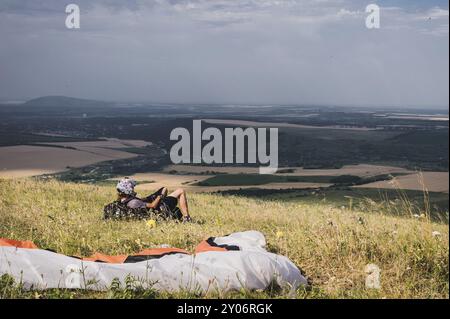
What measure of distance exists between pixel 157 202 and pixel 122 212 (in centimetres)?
74

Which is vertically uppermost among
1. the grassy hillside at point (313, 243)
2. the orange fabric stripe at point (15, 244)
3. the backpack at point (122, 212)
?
the orange fabric stripe at point (15, 244)

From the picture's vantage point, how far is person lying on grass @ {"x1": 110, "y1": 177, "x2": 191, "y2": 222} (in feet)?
29.9

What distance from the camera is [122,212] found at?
8852 millimetres

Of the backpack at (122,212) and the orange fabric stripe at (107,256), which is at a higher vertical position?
the orange fabric stripe at (107,256)

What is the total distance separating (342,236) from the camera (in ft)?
19.7

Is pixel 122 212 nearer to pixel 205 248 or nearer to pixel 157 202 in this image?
pixel 157 202

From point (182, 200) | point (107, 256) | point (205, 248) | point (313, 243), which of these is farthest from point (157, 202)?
point (313, 243)

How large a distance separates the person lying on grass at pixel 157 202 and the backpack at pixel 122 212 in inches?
1.6

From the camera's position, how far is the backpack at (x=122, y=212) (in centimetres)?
879

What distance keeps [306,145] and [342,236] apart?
77.8 m

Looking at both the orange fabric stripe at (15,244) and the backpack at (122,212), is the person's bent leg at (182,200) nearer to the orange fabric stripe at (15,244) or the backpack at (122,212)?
the backpack at (122,212)

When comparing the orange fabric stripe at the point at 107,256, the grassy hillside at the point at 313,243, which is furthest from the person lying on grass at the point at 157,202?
the orange fabric stripe at the point at 107,256
